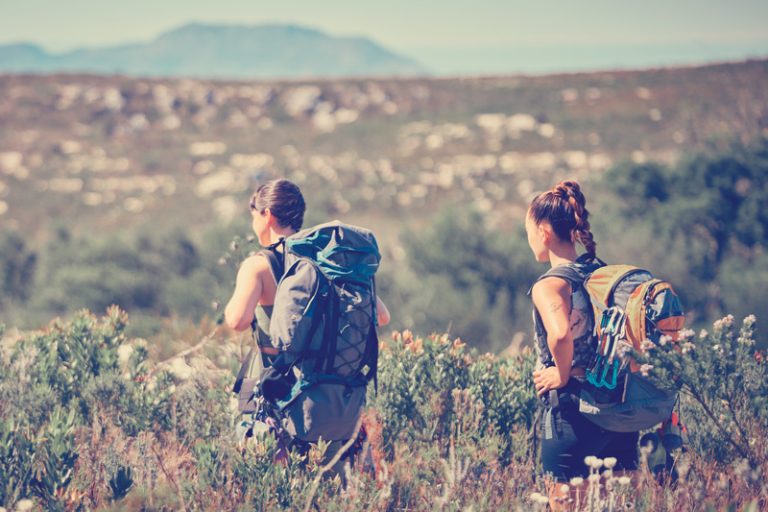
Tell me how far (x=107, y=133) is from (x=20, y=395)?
130ft

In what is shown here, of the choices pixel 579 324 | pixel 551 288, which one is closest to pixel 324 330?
pixel 551 288

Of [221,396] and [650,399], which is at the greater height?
[650,399]

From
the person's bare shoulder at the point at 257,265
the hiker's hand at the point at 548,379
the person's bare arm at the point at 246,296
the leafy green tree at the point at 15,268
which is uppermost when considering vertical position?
the person's bare shoulder at the point at 257,265

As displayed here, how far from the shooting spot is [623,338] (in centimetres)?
296

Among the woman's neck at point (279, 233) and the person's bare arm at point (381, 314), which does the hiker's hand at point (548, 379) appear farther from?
the woman's neck at point (279, 233)

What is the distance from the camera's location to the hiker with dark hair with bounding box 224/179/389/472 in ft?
9.93

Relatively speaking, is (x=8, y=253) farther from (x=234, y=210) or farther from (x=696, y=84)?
(x=696, y=84)

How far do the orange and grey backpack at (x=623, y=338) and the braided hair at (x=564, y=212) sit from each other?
17 centimetres

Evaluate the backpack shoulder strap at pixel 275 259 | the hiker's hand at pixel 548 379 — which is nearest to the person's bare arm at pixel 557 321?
the hiker's hand at pixel 548 379

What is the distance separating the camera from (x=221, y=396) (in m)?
4.26

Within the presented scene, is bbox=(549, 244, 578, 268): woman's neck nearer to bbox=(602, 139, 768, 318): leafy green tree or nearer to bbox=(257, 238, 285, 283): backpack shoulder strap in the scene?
bbox=(257, 238, 285, 283): backpack shoulder strap

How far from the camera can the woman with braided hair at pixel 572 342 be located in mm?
2910

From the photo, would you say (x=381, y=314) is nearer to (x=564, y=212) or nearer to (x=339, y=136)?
(x=564, y=212)

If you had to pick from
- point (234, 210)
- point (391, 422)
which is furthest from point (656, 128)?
point (391, 422)
